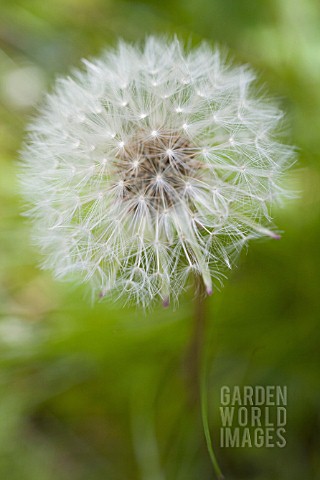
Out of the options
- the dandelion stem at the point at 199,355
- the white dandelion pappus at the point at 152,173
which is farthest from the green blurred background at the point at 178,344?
the white dandelion pappus at the point at 152,173

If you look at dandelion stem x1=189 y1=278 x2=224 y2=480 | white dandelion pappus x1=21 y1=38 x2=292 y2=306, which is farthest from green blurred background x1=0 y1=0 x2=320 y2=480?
white dandelion pappus x1=21 y1=38 x2=292 y2=306

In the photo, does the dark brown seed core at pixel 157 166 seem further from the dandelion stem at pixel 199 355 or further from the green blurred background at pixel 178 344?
the green blurred background at pixel 178 344

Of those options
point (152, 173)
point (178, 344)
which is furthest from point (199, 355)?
point (152, 173)

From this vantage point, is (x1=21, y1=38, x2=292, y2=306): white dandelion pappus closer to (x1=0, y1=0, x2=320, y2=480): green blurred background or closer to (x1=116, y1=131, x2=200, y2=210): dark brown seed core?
(x1=116, y1=131, x2=200, y2=210): dark brown seed core

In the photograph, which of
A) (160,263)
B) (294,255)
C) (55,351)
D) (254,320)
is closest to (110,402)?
(55,351)

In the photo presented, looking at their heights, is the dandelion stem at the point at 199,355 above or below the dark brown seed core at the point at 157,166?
below

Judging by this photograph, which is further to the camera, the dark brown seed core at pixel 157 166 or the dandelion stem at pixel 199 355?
the dandelion stem at pixel 199 355
